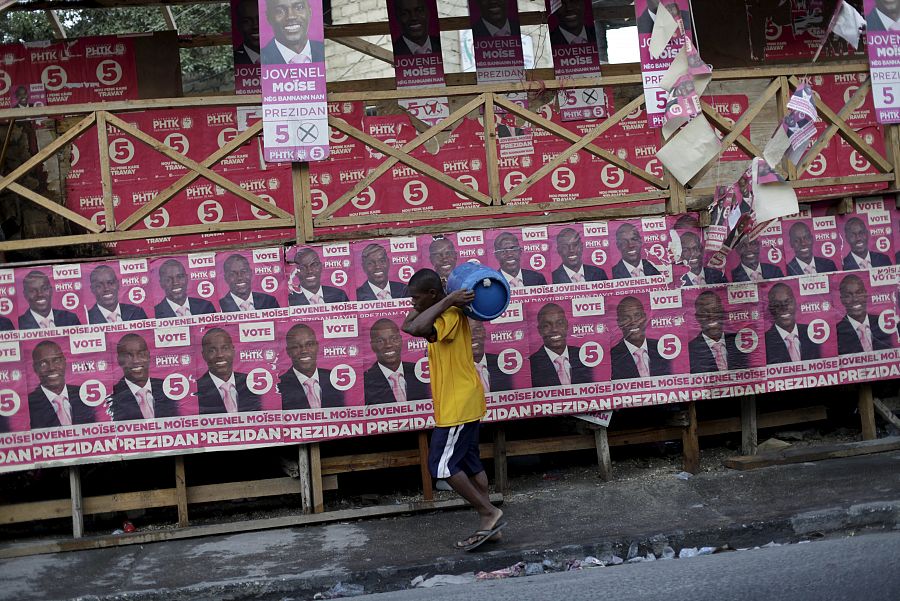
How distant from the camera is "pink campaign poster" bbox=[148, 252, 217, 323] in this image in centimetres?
736

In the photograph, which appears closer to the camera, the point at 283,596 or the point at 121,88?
the point at 283,596

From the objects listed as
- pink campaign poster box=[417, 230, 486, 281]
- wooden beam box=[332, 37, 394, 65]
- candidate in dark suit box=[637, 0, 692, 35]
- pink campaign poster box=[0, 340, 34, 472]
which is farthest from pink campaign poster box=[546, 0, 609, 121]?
pink campaign poster box=[0, 340, 34, 472]

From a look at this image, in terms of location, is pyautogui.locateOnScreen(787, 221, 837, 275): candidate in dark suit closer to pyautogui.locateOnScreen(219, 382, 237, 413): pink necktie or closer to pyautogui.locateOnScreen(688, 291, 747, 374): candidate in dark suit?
pyautogui.locateOnScreen(688, 291, 747, 374): candidate in dark suit

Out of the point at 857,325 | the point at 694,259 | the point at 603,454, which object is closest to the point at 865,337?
the point at 857,325

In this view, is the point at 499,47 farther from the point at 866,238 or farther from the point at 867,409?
the point at 867,409

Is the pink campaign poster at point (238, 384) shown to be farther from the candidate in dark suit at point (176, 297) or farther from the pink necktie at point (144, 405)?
the pink necktie at point (144, 405)

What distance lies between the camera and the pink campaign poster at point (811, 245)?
8070mm

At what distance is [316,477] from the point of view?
7.50 m

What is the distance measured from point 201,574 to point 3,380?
93.1 inches

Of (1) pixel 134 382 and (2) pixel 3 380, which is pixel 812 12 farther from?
(2) pixel 3 380

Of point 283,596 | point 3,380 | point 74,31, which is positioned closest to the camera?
point 283,596

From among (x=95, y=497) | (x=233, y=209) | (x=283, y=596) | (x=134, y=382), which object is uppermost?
(x=233, y=209)

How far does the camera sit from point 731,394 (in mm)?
7914

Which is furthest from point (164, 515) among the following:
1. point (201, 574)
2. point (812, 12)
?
point (812, 12)
